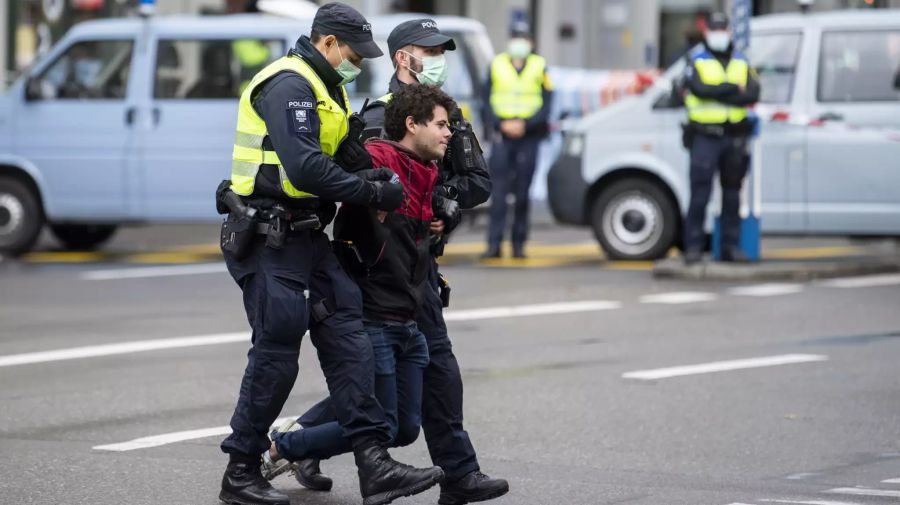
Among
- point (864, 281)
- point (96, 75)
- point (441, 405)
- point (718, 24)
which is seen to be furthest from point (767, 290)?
point (441, 405)

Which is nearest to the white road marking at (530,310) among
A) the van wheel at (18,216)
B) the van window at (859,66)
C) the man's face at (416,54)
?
the van window at (859,66)

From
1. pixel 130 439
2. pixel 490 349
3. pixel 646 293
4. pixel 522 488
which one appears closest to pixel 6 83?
pixel 646 293

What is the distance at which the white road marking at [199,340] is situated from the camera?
10438 mm

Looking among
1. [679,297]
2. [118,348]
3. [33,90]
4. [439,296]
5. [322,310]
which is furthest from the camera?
[33,90]

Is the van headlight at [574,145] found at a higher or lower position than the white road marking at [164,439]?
higher

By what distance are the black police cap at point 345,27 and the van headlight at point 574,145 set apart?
9265mm

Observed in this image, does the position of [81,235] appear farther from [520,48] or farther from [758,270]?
[758,270]

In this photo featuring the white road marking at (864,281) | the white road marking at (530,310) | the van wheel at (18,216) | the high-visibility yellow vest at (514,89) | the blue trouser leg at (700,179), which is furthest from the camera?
the van wheel at (18,216)

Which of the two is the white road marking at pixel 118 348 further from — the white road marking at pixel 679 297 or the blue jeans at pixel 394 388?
the blue jeans at pixel 394 388

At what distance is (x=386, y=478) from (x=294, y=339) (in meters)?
0.59

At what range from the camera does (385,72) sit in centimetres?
1627

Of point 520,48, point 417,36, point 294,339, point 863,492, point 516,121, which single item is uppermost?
point 417,36

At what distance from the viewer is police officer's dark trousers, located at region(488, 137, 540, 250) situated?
1581 cm

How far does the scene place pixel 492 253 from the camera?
16.0m
